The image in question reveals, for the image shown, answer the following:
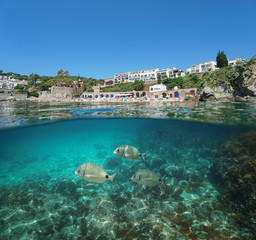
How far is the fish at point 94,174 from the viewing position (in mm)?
2814

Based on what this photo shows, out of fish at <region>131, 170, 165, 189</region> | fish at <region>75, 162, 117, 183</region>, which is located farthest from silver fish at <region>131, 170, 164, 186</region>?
fish at <region>75, 162, 117, 183</region>

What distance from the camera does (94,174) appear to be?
284 cm

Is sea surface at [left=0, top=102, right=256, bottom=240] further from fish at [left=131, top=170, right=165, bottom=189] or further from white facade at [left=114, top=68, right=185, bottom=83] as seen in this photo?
white facade at [left=114, top=68, right=185, bottom=83]

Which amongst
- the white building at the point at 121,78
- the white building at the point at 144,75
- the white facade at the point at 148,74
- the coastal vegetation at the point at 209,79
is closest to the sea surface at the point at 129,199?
the coastal vegetation at the point at 209,79

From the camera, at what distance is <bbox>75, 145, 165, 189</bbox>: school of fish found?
111 inches

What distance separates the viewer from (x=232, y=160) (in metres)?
7.25

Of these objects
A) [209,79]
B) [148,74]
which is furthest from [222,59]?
[148,74]

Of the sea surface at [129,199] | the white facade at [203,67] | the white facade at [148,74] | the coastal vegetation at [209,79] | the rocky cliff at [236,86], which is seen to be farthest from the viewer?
the white facade at [148,74]

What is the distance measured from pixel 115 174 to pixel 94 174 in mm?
447

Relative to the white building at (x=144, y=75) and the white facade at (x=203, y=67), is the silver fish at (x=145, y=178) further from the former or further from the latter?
the white facade at (x=203, y=67)

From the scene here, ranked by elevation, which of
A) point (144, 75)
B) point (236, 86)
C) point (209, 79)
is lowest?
point (236, 86)

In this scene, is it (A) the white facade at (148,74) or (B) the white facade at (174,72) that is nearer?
(B) the white facade at (174,72)

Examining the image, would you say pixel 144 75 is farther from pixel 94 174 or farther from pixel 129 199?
pixel 94 174

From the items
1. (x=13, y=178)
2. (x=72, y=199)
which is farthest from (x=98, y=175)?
(x=13, y=178)
